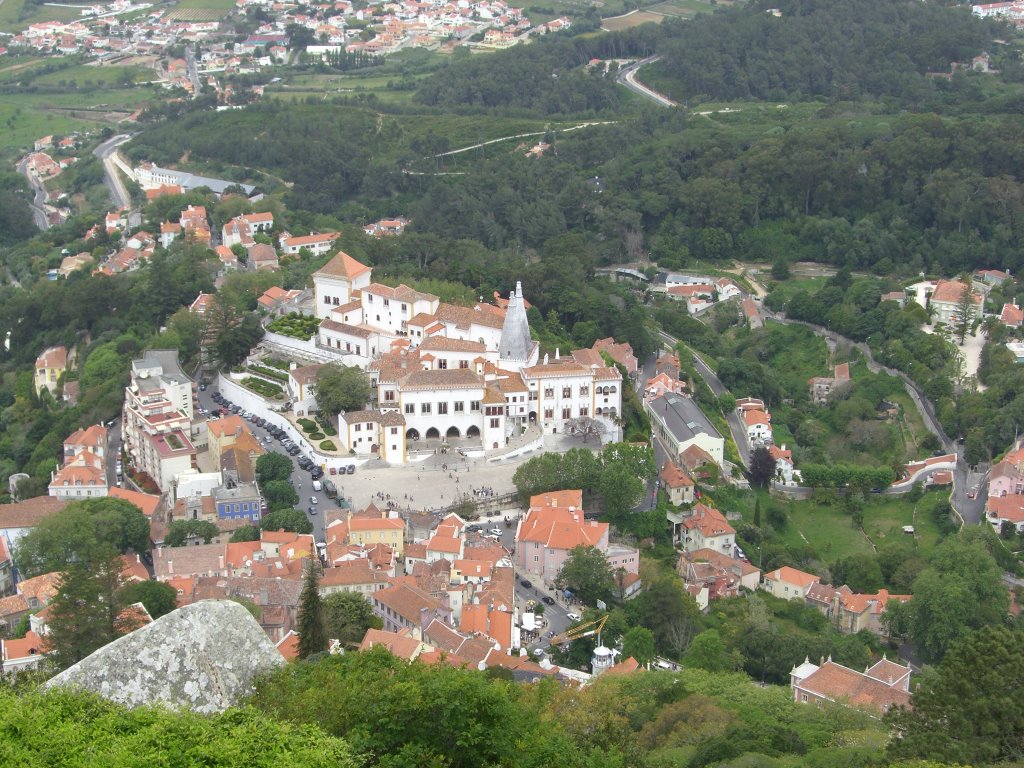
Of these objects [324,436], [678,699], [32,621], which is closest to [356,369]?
[324,436]

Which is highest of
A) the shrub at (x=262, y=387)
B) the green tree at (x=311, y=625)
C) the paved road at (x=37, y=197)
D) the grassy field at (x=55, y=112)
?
the green tree at (x=311, y=625)

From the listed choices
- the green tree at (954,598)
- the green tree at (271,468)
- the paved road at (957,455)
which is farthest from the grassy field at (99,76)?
the green tree at (954,598)

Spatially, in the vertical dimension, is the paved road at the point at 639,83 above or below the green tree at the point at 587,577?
below

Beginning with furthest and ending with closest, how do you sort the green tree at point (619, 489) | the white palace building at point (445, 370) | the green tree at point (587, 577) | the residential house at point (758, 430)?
the residential house at point (758, 430), the white palace building at point (445, 370), the green tree at point (619, 489), the green tree at point (587, 577)

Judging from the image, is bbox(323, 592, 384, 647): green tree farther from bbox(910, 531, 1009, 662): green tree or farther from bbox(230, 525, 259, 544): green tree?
bbox(910, 531, 1009, 662): green tree

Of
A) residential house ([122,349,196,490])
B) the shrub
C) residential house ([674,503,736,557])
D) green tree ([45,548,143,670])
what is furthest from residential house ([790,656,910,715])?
the shrub

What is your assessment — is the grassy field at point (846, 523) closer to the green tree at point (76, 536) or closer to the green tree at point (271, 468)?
the green tree at point (271, 468)

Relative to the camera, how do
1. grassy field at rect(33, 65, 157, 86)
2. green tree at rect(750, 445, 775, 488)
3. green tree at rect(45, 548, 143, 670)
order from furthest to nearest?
grassy field at rect(33, 65, 157, 86)
green tree at rect(750, 445, 775, 488)
green tree at rect(45, 548, 143, 670)
